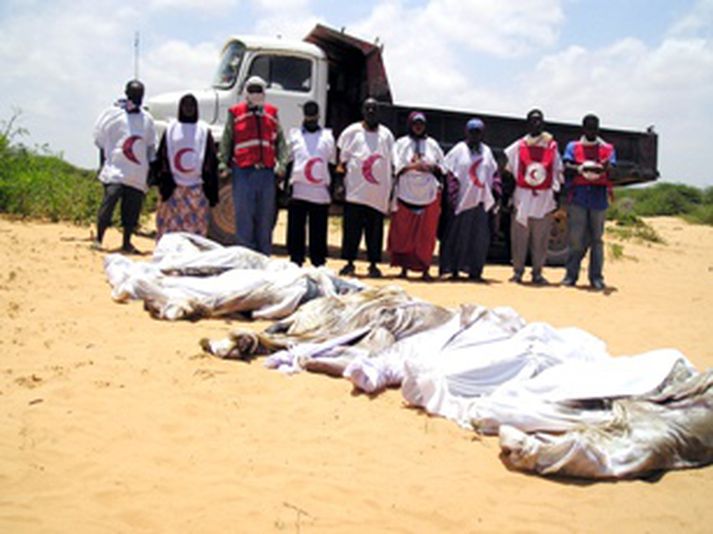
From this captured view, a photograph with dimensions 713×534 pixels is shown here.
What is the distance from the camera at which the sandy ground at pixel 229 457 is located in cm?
284

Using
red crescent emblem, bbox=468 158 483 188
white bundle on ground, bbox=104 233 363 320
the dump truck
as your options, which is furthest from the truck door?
white bundle on ground, bbox=104 233 363 320

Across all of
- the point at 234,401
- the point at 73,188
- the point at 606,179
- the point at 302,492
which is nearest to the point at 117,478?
the point at 302,492

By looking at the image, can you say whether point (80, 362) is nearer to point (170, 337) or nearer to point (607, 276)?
point (170, 337)

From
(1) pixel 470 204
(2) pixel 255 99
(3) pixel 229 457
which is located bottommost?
(3) pixel 229 457

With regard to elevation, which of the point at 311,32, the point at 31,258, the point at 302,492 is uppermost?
the point at 311,32

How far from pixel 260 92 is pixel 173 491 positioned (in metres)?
5.72

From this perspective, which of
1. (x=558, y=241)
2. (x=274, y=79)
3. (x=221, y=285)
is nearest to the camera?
(x=221, y=285)

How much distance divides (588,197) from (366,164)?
8.22 ft

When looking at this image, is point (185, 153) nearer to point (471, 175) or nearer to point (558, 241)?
point (471, 175)

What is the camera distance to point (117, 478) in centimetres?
302

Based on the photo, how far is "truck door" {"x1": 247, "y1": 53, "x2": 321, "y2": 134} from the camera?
1032 cm

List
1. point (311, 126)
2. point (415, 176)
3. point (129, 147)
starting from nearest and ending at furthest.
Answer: point (311, 126), point (415, 176), point (129, 147)

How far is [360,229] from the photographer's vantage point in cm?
887

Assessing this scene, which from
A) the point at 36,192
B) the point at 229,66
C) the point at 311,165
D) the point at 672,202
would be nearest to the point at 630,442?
the point at 311,165
